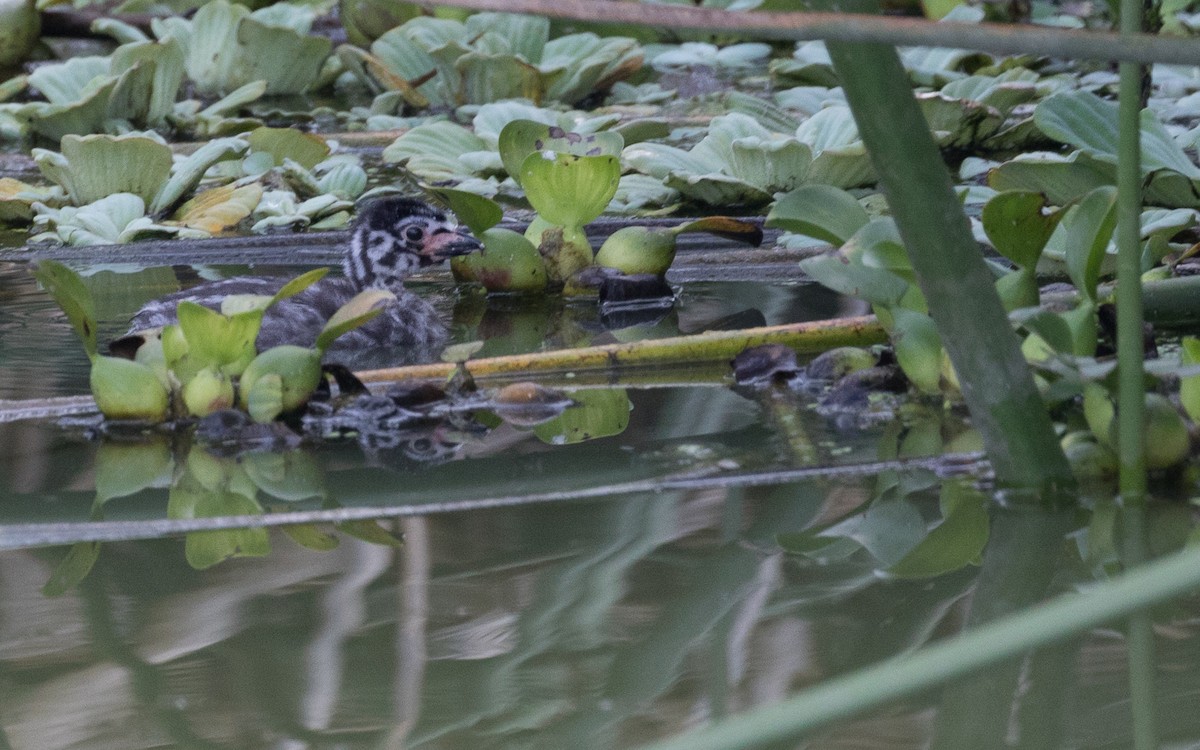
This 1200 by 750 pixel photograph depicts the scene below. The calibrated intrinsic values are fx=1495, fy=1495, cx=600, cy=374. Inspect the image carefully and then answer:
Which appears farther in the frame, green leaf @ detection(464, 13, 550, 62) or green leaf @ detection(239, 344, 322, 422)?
green leaf @ detection(464, 13, 550, 62)

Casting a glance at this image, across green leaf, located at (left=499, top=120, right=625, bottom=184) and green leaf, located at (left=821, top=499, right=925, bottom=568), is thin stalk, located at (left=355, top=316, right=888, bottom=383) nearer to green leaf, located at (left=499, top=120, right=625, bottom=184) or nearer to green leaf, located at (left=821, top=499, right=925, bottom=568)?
green leaf, located at (left=821, top=499, right=925, bottom=568)

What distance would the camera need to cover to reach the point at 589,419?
1.88m

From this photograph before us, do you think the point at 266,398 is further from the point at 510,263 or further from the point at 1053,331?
the point at 510,263

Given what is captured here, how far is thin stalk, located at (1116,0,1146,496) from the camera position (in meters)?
1.23

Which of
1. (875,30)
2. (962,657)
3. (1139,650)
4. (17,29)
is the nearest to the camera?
(962,657)

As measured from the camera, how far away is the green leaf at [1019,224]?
5.21ft

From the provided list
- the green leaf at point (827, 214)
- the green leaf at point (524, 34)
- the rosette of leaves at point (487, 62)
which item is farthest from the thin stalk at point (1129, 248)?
the green leaf at point (524, 34)

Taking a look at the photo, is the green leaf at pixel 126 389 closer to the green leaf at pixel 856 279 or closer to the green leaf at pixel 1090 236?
the green leaf at pixel 856 279

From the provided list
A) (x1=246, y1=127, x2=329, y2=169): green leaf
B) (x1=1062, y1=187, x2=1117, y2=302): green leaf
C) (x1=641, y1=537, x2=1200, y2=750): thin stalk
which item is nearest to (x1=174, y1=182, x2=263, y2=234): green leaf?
(x1=246, y1=127, x2=329, y2=169): green leaf

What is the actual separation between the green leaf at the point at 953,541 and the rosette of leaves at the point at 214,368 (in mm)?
754

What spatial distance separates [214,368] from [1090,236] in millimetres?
1057

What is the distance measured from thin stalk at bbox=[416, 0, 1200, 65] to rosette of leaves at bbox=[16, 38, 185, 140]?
13.6ft

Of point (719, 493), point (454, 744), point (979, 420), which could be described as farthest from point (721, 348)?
point (454, 744)

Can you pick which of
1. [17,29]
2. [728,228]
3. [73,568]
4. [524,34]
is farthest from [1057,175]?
[17,29]
